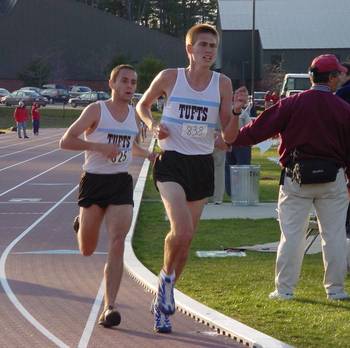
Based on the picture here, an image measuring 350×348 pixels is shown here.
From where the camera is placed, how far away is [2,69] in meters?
96.0

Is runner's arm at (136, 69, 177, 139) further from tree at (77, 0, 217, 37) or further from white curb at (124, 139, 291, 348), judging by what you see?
tree at (77, 0, 217, 37)

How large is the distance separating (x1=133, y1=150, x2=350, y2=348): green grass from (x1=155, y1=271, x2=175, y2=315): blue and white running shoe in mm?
659

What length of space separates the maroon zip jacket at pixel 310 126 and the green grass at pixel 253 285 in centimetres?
131

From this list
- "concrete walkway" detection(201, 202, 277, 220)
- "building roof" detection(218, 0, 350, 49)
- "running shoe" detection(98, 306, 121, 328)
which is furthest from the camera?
"building roof" detection(218, 0, 350, 49)

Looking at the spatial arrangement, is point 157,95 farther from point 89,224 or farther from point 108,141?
point 89,224

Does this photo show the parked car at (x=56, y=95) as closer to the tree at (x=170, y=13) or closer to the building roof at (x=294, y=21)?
the building roof at (x=294, y=21)

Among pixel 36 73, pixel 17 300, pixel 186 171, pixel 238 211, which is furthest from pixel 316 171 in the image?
pixel 36 73

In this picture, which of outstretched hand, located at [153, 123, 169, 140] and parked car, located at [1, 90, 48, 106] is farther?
parked car, located at [1, 90, 48, 106]

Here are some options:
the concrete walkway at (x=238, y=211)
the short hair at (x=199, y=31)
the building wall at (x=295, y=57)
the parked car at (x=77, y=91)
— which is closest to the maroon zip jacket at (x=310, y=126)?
the short hair at (x=199, y=31)

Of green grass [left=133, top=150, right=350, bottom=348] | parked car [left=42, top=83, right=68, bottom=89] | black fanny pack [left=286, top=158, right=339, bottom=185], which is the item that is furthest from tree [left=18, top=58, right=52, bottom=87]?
black fanny pack [left=286, top=158, right=339, bottom=185]

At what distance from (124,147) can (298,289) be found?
237 centimetres

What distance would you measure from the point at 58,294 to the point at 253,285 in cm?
186

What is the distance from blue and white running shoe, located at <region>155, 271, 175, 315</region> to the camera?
25.2 feet

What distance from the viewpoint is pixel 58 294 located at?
9625mm
